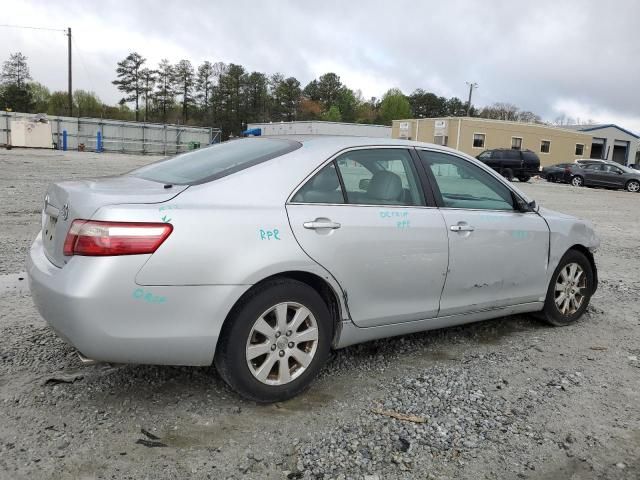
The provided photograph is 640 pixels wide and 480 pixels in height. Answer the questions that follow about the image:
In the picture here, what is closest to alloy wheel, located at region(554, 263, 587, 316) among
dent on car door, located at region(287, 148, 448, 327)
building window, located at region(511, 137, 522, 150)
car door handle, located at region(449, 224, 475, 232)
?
car door handle, located at region(449, 224, 475, 232)

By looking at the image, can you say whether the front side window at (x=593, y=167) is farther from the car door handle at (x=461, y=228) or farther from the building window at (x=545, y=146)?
the car door handle at (x=461, y=228)

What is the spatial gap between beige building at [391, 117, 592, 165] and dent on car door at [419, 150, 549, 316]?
4539 centimetres

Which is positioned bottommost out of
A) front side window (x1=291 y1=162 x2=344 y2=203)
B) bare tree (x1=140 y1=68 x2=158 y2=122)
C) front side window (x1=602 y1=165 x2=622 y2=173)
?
front side window (x1=291 y1=162 x2=344 y2=203)

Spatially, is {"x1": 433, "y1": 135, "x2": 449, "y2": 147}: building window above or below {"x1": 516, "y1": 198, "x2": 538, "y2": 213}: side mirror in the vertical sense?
above

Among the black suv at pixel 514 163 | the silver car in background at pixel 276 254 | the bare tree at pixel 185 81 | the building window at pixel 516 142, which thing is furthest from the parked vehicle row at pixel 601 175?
the bare tree at pixel 185 81

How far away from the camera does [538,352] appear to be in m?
4.27

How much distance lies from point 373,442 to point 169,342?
119 cm

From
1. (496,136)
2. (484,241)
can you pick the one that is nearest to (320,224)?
(484,241)

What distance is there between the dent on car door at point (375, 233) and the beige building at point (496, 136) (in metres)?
46.2

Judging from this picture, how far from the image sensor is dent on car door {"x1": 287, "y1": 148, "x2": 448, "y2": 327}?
326cm

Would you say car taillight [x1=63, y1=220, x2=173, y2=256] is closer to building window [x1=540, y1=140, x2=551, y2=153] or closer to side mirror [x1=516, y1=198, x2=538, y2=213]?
side mirror [x1=516, y1=198, x2=538, y2=213]

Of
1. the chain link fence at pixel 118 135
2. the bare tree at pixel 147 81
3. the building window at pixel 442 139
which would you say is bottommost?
the chain link fence at pixel 118 135

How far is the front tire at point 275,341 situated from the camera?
9.78 ft

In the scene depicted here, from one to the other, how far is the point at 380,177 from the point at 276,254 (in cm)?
110
